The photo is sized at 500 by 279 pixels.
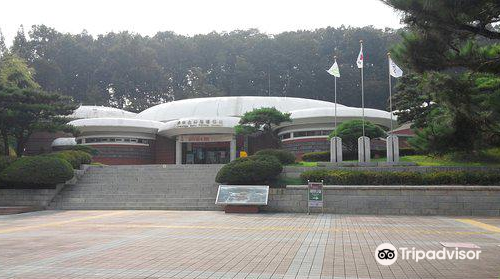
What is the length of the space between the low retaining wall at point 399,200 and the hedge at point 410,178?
2.85ft

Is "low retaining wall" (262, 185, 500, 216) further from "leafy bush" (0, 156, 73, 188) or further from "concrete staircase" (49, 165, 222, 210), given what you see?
"leafy bush" (0, 156, 73, 188)

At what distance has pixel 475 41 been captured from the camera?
7906 mm

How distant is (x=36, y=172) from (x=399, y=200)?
14.1 metres

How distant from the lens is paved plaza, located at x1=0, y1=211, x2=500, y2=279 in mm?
6316

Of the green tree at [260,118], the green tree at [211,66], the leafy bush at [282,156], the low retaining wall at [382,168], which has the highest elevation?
the green tree at [211,66]

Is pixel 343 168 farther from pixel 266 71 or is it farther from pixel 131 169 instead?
pixel 266 71

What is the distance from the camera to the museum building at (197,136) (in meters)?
27.3

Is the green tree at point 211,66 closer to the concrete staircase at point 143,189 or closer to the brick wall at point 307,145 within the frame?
the brick wall at point 307,145

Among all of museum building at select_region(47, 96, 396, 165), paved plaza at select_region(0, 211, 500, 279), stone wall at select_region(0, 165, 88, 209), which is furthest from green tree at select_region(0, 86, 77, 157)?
museum building at select_region(47, 96, 396, 165)

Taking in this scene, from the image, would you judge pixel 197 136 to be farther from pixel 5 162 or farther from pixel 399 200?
pixel 399 200

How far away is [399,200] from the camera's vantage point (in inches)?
612

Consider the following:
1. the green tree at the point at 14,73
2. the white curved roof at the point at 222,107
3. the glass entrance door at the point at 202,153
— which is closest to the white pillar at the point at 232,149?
the glass entrance door at the point at 202,153

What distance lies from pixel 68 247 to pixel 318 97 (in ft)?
175

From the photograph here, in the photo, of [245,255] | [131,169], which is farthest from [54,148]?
[245,255]
